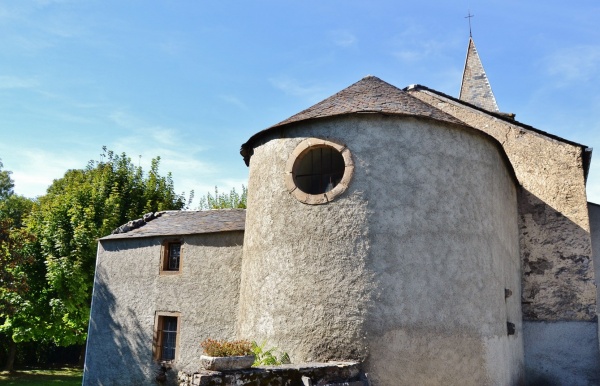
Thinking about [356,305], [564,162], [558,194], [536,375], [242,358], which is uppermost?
[564,162]

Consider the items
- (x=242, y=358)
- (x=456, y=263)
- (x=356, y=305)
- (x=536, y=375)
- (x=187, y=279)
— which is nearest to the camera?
(x=242, y=358)

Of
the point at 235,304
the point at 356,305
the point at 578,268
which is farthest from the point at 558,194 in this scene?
the point at 235,304

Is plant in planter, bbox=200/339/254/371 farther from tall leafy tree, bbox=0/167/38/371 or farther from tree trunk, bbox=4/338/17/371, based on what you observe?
tree trunk, bbox=4/338/17/371

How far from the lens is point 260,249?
31.9 ft

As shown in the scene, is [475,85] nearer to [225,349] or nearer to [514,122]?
[514,122]

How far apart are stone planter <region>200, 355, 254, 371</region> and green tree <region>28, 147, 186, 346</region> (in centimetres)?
1359

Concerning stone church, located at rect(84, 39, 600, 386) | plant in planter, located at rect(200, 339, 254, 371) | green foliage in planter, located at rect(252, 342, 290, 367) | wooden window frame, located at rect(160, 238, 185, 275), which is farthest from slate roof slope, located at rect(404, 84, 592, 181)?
plant in planter, located at rect(200, 339, 254, 371)

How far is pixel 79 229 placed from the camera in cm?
1919

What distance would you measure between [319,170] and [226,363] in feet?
14.3

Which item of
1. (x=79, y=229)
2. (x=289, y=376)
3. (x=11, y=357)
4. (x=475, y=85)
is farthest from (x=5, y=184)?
(x=289, y=376)

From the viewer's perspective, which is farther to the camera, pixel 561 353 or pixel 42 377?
pixel 42 377

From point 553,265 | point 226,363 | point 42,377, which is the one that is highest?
point 553,265

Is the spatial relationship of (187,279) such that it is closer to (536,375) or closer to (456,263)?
(456,263)

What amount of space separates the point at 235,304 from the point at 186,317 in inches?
59.2
